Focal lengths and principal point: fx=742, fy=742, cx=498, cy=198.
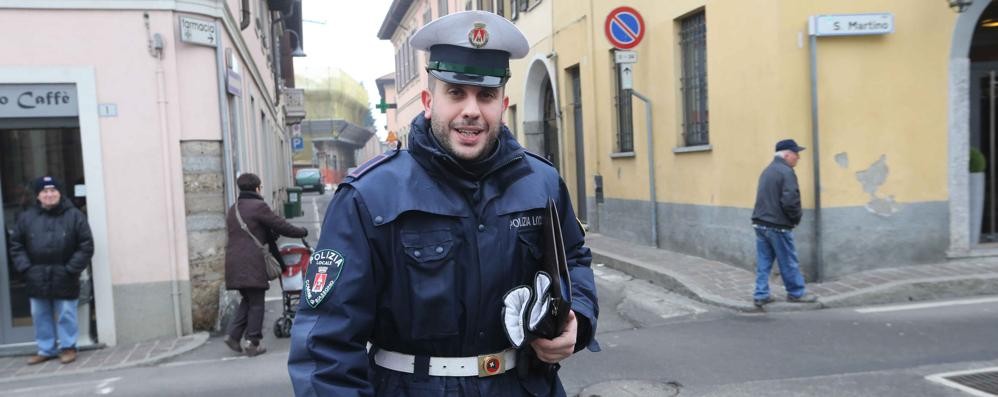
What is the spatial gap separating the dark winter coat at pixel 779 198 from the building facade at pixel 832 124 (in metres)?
0.99

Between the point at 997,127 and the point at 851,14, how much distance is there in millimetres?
2720

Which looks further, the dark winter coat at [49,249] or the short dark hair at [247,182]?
the short dark hair at [247,182]

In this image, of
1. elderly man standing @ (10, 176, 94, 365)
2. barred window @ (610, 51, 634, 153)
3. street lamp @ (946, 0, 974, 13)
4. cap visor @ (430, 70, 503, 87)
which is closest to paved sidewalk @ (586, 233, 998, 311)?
street lamp @ (946, 0, 974, 13)

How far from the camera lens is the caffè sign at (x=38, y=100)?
23.9ft

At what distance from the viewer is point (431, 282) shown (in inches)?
78.9

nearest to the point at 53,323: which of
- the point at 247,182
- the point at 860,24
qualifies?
the point at 247,182

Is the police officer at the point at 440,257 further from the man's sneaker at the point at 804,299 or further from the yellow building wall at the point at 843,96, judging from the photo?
the yellow building wall at the point at 843,96

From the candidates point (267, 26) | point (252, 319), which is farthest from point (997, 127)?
point (267, 26)

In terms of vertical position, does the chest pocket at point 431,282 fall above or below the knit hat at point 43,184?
below

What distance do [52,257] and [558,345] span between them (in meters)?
6.38

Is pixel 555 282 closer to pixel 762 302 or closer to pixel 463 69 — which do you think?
pixel 463 69

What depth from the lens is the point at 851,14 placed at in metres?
8.11

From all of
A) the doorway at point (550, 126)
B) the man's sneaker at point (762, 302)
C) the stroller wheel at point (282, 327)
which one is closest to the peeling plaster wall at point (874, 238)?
the man's sneaker at point (762, 302)

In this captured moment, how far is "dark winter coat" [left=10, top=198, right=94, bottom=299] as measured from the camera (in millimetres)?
6785
